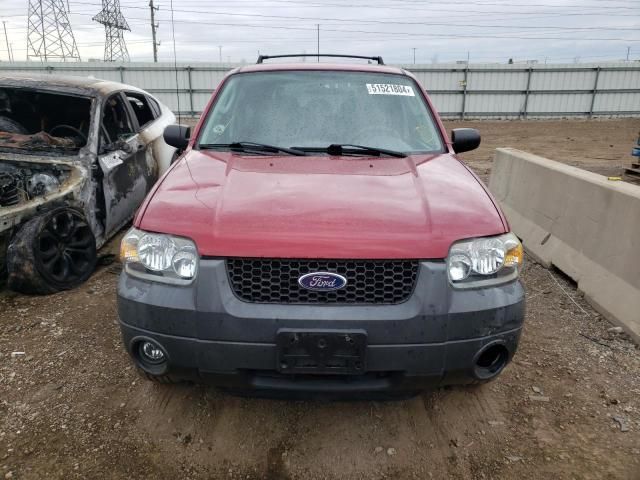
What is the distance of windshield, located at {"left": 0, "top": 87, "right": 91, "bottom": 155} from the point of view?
16.6 feet

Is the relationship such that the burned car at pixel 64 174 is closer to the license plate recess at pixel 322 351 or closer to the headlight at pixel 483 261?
the license plate recess at pixel 322 351

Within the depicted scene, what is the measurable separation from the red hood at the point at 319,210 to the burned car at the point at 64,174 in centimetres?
207

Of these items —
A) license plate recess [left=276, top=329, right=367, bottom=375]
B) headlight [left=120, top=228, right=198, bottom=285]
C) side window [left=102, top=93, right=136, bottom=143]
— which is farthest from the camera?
side window [left=102, top=93, right=136, bottom=143]

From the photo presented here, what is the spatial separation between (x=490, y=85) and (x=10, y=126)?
2140cm

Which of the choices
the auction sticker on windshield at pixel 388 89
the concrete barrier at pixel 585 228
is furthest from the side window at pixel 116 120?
the concrete barrier at pixel 585 228

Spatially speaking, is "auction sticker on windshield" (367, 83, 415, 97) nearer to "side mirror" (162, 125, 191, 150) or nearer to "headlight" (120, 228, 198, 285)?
"side mirror" (162, 125, 191, 150)

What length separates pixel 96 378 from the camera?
3.02m

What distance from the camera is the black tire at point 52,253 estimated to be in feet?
12.8

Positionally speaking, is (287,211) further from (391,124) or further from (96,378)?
(96,378)

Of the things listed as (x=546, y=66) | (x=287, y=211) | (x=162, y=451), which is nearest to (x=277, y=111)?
(x=287, y=211)

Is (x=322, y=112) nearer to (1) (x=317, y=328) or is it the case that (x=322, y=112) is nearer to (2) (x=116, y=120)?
(1) (x=317, y=328)

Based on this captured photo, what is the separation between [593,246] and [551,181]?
1.09 meters

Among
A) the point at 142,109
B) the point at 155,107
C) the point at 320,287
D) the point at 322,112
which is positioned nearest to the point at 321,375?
the point at 320,287

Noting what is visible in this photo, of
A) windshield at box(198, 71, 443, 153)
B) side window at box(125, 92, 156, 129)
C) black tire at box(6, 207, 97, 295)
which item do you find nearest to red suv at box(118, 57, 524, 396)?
windshield at box(198, 71, 443, 153)
